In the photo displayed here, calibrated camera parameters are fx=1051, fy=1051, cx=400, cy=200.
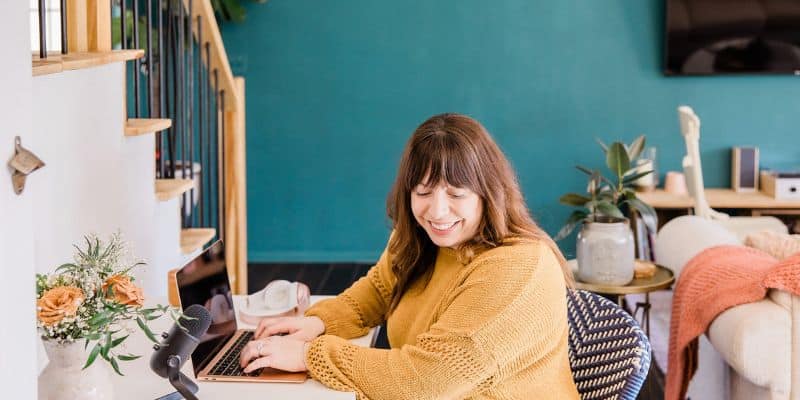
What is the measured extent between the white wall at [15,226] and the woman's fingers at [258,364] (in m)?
0.68

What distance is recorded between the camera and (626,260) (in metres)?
3.41

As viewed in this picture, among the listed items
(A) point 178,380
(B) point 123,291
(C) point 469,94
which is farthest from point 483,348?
(C) point 469,94

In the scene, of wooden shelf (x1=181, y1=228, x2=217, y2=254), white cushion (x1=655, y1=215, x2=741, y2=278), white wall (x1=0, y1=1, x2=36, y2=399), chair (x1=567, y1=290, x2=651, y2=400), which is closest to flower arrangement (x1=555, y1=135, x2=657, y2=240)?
white cushion (x1=655, y1=215, x2=741, y2=278)

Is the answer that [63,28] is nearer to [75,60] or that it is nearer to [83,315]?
[75,60]

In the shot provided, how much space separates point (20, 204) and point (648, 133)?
490cm

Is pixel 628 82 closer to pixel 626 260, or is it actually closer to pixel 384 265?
pixel 626 260

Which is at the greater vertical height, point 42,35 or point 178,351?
point 42,35

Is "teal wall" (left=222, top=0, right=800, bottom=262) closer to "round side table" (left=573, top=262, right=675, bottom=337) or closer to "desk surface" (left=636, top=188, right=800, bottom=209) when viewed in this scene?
"desk surface" (left=636, top=188, right=800, bottom=209)

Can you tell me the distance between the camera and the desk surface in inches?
209

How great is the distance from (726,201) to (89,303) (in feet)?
14.5

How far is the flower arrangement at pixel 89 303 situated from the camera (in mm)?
1432

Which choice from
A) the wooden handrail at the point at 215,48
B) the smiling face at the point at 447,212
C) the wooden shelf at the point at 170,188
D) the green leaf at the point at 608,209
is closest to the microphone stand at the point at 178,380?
the smiling face at the point at 447,212

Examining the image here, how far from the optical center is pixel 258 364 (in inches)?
74.8

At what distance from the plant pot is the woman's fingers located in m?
1.74
